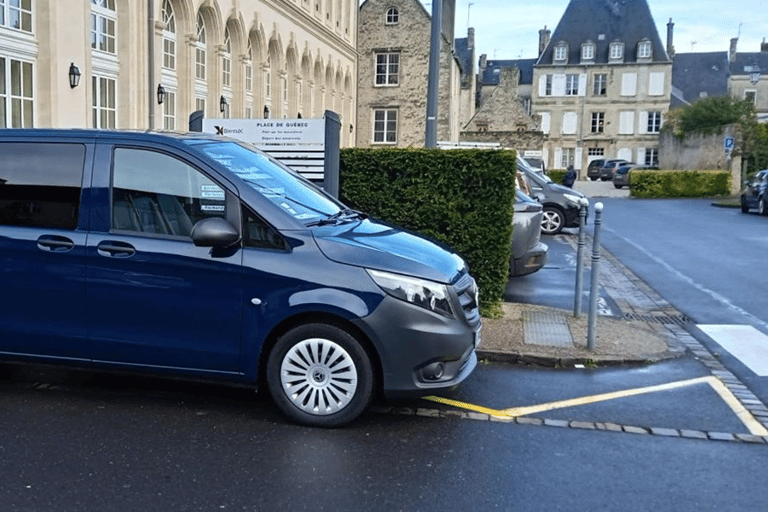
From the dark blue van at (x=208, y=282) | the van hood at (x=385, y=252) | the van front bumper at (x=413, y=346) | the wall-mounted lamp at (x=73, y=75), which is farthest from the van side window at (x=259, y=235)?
the wall-mounted lamp at (x=73, y=75)

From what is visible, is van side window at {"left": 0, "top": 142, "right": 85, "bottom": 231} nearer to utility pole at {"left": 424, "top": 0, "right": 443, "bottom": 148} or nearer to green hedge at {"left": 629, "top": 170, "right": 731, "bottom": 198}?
utility pole at {"left": 424, "top": 0, "right": 443, "bottom": 148}

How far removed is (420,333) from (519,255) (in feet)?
18.4

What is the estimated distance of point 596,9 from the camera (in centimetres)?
7556

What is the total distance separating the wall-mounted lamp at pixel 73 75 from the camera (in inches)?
727

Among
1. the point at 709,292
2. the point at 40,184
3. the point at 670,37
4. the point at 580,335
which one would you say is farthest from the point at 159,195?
the point at 670,37

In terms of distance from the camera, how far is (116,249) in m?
5.11

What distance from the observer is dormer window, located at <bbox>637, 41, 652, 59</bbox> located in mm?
73562

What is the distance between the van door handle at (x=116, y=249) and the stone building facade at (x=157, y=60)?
13.7m

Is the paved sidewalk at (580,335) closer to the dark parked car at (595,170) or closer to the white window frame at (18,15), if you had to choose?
the white window frame at (18,15)

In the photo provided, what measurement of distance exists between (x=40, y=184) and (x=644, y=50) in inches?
2983

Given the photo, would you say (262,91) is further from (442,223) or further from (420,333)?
(420,333)

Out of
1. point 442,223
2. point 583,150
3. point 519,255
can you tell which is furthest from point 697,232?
point 583,150

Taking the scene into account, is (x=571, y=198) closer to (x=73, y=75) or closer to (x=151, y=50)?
(x=73, y=75)

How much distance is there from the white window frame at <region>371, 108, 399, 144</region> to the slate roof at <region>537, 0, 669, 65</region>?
31047mm
